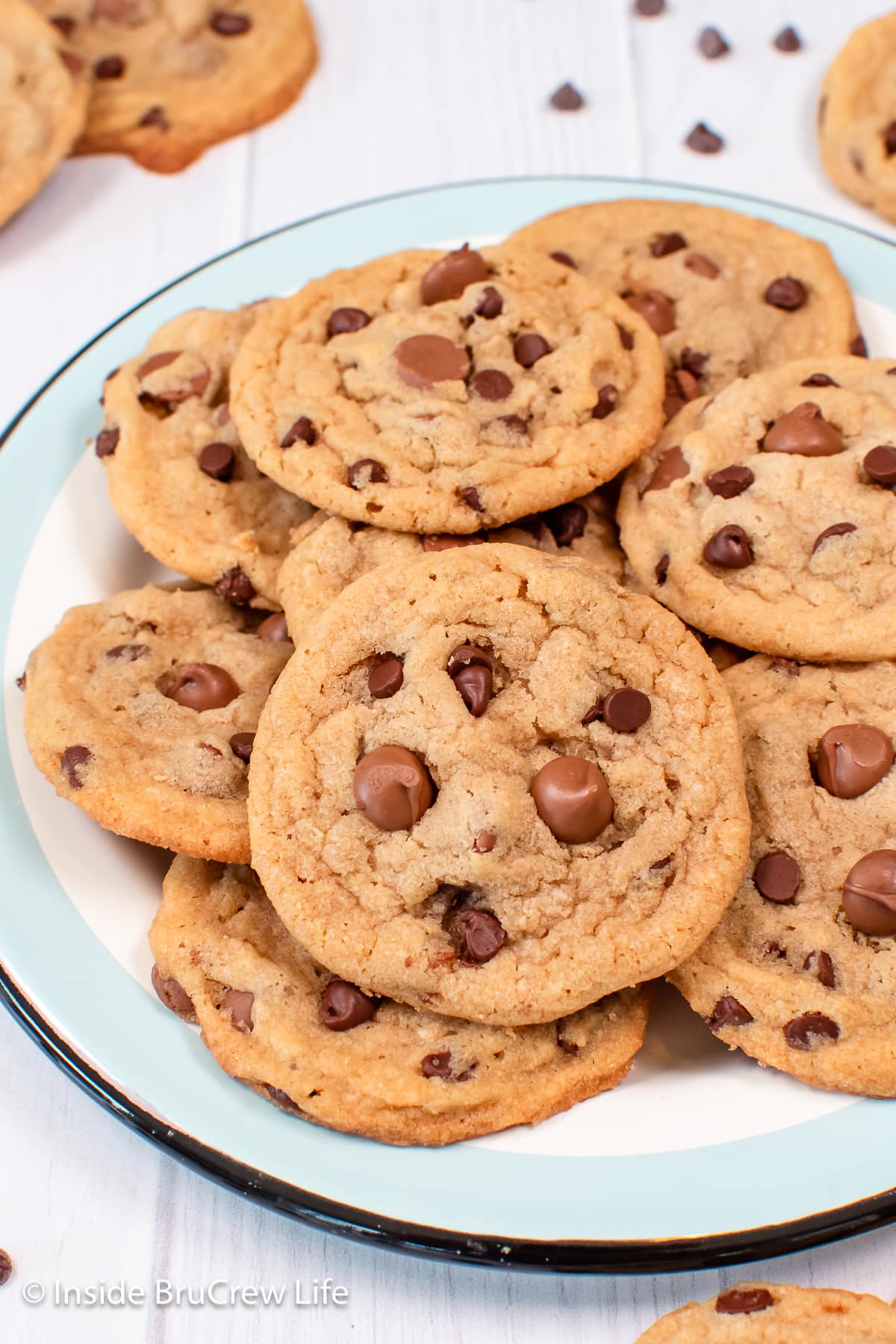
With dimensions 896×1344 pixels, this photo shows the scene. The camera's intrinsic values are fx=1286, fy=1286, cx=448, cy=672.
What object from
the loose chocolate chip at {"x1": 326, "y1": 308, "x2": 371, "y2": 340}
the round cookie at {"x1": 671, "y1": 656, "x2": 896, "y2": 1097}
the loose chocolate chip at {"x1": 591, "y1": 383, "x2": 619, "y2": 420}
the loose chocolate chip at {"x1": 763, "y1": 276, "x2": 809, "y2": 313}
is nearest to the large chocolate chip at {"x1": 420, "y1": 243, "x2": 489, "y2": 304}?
the loose chocolate chip at {"x1": 326, "y1": 308, "x2": 371, "y2": 340}

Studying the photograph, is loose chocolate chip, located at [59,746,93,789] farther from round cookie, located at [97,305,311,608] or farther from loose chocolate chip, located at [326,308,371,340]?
loose chocolate chip, located at [326,308,371,340]

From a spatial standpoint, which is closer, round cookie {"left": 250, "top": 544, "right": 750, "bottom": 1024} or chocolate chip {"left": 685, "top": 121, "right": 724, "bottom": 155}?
round cookie {"left": 250, "top": 544, "right": 750, "bottom": 1024}

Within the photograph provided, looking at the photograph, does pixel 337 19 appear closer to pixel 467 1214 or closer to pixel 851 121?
pixel 851 121

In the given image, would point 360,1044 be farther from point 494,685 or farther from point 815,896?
point 815,896

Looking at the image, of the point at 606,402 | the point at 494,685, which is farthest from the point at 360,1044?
the point at 606,402

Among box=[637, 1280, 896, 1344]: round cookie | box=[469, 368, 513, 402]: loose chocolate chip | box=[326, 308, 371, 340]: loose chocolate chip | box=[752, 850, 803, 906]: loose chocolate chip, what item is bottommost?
box=[637, 1280, 896, 1344]: round cookie

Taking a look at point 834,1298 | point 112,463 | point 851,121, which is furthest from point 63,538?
point 851,121

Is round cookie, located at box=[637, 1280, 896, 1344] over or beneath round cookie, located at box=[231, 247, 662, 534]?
beneath

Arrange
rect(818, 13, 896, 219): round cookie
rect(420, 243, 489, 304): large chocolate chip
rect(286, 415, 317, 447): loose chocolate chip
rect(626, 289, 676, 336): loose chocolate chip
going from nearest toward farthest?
rect(286, 415, 317, 447): loose chocolate chip < rect(420, 243, 489, 304): large chocolate chip < rect(626, 289, 676, 336): loose chocolate chip < rect(818, 13, 896, 219): round cookie

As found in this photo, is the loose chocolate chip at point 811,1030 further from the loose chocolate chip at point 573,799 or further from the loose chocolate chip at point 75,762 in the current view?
the loose chocolate chip at point 75,762
